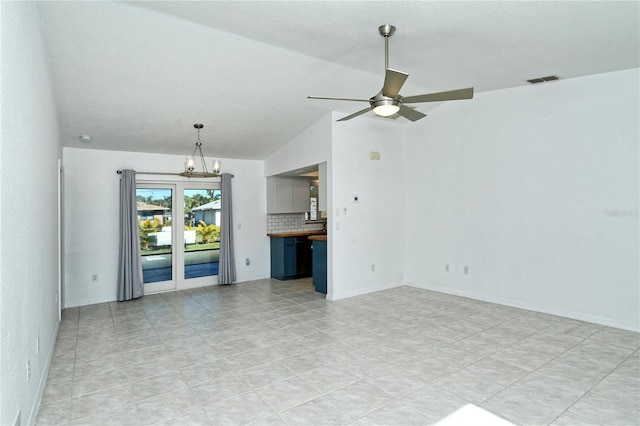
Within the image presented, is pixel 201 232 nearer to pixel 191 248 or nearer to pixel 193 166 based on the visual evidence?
pixel 191 248

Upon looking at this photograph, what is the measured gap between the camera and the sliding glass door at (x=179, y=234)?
20.3 ft

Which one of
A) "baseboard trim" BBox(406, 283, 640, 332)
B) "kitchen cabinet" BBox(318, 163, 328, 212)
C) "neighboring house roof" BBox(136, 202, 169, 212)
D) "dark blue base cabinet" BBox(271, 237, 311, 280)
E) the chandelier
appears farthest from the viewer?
"dark blue base cabinet" BBox(271, 237, 311, 280)

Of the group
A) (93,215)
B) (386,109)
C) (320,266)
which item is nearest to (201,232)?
(93,215)

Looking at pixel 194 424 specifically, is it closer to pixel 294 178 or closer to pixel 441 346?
pixel 441 346

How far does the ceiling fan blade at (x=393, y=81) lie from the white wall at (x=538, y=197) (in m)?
2.90

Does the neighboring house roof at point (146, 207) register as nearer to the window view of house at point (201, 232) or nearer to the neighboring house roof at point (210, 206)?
the window view of house at point (201, 232)

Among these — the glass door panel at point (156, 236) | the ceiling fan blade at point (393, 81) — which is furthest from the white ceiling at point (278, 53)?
the glass door panel at point (156, 236)

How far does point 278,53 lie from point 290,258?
4198 millimetres

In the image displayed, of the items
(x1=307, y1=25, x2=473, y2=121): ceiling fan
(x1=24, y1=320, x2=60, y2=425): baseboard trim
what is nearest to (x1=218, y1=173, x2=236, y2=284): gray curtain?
(x1=24, y1=320, x2=60, y2=425): baseboard trim

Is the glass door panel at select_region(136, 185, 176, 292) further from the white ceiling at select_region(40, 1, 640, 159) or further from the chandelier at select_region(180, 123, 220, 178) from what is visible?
the white ceiling at select_region(40, 1, 640, 159)

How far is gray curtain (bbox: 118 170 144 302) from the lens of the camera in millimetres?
5680

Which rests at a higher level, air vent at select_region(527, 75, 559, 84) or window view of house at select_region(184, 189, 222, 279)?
air vent at select_region(527, 75, 559, 84)

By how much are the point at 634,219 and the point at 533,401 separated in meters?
2.79

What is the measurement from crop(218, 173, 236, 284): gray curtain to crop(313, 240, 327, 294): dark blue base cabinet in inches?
65.6
